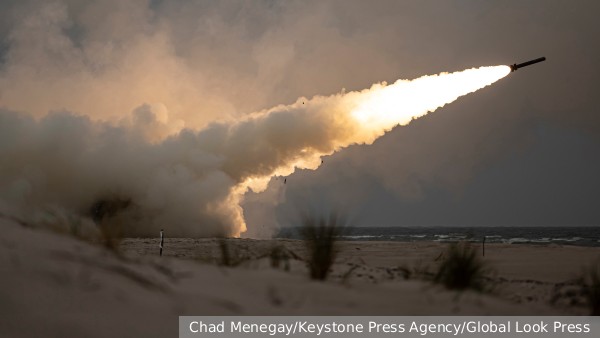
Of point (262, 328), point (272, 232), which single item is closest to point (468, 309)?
point (262, 328)

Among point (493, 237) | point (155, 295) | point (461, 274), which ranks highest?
point (493, 237)

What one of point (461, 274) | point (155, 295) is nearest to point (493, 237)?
point (461, 274)

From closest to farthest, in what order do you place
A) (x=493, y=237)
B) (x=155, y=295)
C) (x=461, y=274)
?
(x=155, y=295) → (x=461, y=274) → (x=493, y=237)

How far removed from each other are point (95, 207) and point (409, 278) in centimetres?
2682

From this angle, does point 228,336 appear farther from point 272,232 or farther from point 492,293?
point 272,232

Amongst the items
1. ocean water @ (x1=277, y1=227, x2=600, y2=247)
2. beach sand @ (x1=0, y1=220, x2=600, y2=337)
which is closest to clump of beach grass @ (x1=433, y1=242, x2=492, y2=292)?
beach sand @ (x1=0, y1=220, x2=600, y2=337)

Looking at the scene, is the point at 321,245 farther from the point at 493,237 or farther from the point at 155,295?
the point at 493,237

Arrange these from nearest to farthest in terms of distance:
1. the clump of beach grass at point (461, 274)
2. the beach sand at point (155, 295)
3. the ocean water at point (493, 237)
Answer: the beach sand at point (155, 295) → the clump of beach grass at point (461, 274) → the ocean water at point (493, 237)

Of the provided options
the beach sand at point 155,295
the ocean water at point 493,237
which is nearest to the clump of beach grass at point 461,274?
the beach sand at point 155,295

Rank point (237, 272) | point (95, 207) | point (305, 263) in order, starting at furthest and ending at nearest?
1. point (95, 207)
2. point (305, 263)
3. point (237, 272)

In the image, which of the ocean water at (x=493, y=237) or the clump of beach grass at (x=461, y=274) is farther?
the ocean water at (x=493, y=237)

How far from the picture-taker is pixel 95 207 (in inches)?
1191

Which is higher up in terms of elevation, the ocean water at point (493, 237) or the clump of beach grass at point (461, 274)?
the ocean water at point (493, 237)

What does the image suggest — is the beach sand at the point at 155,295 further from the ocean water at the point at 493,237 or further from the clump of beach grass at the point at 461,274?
the ocean water at the point at 493,237
